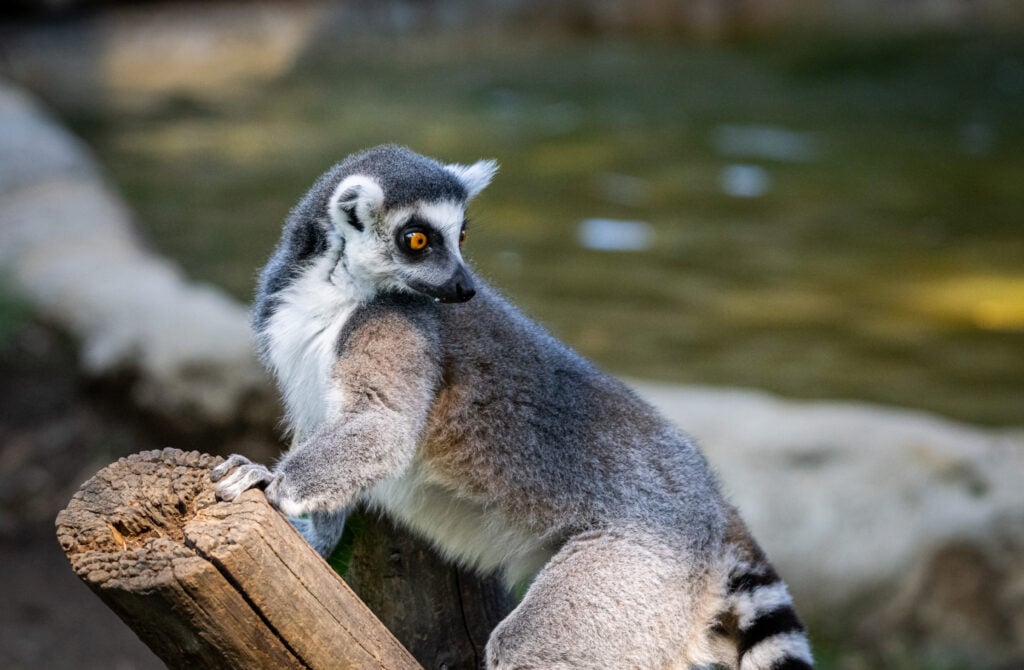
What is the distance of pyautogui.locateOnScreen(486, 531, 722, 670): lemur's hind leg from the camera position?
2.77 m

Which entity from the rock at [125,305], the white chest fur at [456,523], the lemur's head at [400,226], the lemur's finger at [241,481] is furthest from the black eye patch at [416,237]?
the rock at [125,305]

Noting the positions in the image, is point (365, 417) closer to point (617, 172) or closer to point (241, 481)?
point (241, 481)

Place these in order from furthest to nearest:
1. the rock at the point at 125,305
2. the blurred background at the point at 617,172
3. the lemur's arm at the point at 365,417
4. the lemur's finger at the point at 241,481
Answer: the blurred background at the point at 617,172 < the rock at the point at 125,305 < the lemur's arm at the point at 365,417 < the lemur's finger at the point at 241,481

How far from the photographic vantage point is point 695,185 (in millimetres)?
12305

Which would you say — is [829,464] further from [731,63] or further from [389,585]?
[731,63]

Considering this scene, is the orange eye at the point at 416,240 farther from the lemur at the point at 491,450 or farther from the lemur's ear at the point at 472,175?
the lemur's ear at the point at 472,175

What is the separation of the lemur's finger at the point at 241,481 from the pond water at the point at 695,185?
7.21ft

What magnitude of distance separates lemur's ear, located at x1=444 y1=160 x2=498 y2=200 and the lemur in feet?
0.07

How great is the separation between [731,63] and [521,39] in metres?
3.46

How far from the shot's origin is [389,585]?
320 cm

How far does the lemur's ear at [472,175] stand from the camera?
3.18m

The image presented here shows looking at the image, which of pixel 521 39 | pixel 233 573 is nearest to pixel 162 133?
pixel 521 39

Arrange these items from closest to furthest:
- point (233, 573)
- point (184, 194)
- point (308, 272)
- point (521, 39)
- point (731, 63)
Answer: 1. point (233, 573)
2. point (308, 272)
3. point (184, 194)
4. point (731, 63)
5. point (521, 39)

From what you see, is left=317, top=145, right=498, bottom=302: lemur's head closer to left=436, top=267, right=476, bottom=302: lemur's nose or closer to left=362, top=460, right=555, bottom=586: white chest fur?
left=436, top=267, right=476, bottom=302: lemur's nose
